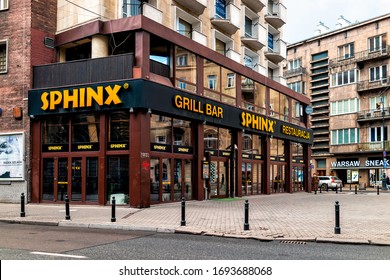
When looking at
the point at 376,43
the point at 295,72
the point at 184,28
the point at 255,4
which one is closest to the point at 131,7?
the point at 184,28

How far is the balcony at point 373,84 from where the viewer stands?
54.4 metres

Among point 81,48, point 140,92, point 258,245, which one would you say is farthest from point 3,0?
point 258,245

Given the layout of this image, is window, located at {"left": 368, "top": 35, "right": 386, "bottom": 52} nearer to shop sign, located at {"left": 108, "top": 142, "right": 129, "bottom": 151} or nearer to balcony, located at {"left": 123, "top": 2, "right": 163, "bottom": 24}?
balcony, located at {"left": 123, "top": 2, "right": 163, "bottom": 24}

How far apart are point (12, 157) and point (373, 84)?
46427 millimetres

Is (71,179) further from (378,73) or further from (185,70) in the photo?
(378,73)

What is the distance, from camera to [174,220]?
14734 mm

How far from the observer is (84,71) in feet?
67.7

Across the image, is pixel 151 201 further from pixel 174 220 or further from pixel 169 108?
pixel 174 220

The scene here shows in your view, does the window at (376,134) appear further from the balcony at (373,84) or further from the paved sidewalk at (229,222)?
the paved sidewalk at (229,222)

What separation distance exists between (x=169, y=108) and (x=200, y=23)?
836 centimetres

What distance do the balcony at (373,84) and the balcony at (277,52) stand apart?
22023 mm

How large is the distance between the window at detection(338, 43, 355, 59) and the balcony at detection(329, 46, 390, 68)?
29 cm

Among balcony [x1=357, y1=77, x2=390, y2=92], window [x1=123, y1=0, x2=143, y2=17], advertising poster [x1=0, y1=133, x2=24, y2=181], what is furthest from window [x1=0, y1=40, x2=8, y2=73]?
balcony [x1=357, y1=77, x2=390, y2=92]

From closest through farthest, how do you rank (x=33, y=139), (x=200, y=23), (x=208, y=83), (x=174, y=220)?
(x=174, y=220) → (x=33, y=139) → (x=208, y=83) → (x=200, y=23)
